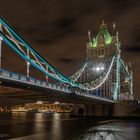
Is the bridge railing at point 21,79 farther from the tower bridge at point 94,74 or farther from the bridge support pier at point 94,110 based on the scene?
the bridge support pier at point 94,110

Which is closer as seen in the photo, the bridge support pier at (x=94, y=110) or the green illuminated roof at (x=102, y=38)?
the bridge support pier at (x=94, y=110)

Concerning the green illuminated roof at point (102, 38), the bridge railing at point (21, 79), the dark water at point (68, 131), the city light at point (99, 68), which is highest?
the green illuminated roof at point (102, 38)

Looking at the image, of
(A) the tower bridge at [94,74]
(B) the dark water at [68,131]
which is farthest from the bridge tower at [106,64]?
(B) the dark water at [68,131]

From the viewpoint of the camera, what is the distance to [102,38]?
106m

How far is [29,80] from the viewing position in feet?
116

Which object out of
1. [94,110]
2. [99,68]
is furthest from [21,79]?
[99,68]

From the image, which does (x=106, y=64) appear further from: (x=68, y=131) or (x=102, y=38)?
(x=68, y=131)

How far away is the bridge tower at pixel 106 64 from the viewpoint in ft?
300

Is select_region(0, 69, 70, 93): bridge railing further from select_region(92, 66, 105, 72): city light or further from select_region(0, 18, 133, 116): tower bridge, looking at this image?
select_region(92, 66, 105, 72): city light

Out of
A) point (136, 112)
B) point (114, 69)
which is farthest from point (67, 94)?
point (114, 69)

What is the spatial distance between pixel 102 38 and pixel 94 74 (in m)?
17.4

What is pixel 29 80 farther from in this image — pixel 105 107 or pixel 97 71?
pixel 97 71

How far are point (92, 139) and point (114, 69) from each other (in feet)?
235

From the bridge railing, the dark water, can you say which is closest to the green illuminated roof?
the dark water
